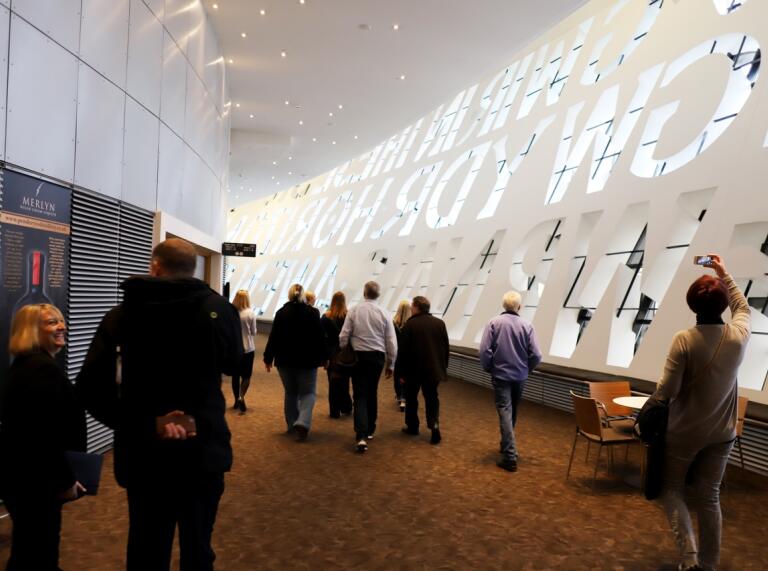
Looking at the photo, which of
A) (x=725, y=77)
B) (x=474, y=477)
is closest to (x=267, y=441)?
(x=474, y=477)

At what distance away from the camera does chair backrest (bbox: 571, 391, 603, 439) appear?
495cm

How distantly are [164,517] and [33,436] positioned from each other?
0.76m

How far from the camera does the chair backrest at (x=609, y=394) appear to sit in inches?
231

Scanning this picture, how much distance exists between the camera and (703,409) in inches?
120

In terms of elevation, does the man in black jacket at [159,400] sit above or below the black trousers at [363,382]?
above

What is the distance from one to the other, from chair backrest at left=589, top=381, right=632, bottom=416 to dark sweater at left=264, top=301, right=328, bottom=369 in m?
2.74

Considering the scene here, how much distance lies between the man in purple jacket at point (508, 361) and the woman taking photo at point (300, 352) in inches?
71.0

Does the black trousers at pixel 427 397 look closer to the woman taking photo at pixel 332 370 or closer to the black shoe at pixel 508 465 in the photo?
the woman taking photo at pixel 332 370

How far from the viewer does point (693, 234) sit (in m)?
7.64

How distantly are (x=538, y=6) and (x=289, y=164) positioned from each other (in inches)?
531

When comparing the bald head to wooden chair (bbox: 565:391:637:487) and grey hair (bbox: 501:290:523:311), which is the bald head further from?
grey hair (bbox: 501:290:523:311)

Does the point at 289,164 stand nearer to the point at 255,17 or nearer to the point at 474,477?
the point at 255,17

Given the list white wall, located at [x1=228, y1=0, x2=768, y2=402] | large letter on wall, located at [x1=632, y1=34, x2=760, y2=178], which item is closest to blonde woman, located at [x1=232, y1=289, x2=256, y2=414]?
white wall, located at [x1=228, y1=0, x2=768, y2=402]

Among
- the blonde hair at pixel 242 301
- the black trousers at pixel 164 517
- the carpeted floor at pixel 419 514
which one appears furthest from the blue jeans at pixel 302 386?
the black trousers at pixel 164 517
